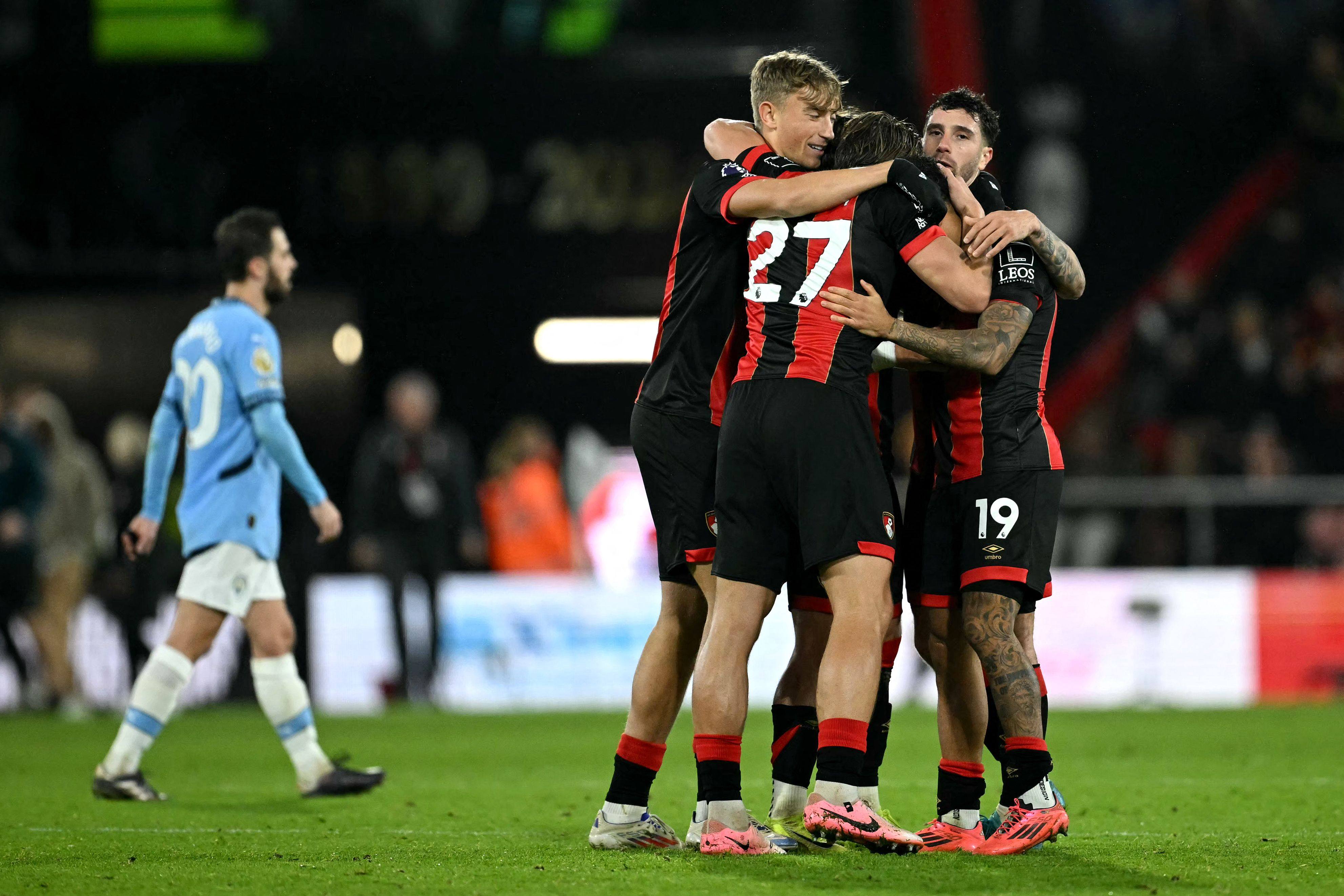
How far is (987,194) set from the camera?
5.30 metres

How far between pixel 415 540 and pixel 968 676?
798 centimetres

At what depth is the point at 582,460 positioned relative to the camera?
16031mm

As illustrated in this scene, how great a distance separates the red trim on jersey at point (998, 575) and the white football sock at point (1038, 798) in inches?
23.8

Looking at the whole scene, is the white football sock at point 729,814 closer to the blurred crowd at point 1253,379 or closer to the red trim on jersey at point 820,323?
the red trim on jersey at point 820,323

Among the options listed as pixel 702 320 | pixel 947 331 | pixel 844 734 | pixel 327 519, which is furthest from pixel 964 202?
pixel 327 519

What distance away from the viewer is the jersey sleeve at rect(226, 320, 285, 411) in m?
6.71

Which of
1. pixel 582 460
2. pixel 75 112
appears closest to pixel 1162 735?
pixel 582 460

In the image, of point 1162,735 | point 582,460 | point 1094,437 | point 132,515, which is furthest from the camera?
point 582,460

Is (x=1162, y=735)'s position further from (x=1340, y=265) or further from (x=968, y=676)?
(x=1340, y=265)

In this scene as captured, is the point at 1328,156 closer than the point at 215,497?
No

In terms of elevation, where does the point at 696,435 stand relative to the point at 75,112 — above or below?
below

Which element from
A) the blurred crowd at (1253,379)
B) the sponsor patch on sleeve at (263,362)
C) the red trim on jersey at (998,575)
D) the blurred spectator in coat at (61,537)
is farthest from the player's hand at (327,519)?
the blurred crowd at (1253,379)

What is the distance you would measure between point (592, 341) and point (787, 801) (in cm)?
1199

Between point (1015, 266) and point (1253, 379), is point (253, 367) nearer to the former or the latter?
point (1015, 266)
